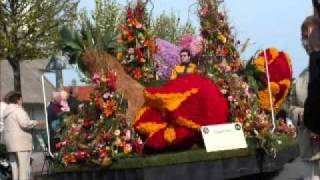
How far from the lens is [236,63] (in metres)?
9.93

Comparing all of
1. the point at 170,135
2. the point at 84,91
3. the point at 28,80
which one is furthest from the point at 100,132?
the point at 28,80

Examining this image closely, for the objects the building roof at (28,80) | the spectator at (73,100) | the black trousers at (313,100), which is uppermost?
the black trousers at (313,100)

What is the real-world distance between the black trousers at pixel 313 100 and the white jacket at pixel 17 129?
316 inches

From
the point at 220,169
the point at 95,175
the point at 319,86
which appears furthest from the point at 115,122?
the point at 319,86

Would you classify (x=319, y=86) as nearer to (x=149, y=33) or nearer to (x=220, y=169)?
(x=220, y=169)

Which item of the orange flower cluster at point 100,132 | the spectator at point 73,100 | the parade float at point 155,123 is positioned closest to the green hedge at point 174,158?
the parade float at point 155,123

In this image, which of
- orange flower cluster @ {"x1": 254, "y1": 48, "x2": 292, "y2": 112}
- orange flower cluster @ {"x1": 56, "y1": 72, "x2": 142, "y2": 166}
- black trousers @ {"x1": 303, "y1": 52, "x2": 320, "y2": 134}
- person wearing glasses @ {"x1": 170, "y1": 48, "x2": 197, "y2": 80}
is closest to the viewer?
black trousers @ {"x1": 303, "y1": 52, "x2": 320, "y2": 134}

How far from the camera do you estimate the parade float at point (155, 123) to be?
8.04 m

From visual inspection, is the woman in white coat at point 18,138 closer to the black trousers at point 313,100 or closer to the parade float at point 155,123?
the parade float at point 155,123

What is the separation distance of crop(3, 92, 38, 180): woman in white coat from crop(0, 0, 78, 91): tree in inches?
496

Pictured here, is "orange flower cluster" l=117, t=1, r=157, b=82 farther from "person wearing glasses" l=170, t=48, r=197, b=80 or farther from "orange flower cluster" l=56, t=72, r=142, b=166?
"orange flower cluster" l=56, t=72, r=142, b=166

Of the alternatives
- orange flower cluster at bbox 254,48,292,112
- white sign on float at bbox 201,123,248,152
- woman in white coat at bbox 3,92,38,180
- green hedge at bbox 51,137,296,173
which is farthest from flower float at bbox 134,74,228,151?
woman in white coat at bbox 3,92,38,180

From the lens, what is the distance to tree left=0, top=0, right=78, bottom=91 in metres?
24.2

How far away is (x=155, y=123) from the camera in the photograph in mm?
8461
